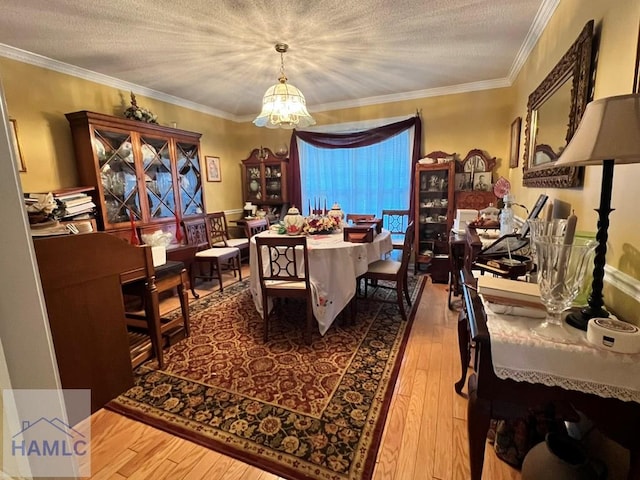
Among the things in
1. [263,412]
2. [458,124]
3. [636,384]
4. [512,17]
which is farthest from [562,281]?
[458,124]

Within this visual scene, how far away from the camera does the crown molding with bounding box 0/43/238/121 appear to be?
8.58 feet

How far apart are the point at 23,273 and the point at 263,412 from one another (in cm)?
130

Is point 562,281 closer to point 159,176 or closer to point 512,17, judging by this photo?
point 512,17

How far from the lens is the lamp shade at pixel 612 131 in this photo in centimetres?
79

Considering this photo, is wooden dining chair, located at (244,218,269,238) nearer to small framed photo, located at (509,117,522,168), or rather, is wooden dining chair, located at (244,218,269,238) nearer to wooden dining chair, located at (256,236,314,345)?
wooden dining chair, located at (256,236,314,345)

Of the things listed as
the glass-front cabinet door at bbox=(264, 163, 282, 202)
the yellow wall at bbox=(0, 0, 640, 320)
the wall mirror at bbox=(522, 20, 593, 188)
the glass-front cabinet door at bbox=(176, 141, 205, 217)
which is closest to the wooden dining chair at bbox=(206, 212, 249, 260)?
the glass-front cabinet door at bbox=(176, 141, 205, 217)

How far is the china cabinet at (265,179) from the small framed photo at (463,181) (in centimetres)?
261

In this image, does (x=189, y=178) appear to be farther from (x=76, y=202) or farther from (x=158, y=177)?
(x=76, y=202)

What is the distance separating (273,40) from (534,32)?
7.12 feet

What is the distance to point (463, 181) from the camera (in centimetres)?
397

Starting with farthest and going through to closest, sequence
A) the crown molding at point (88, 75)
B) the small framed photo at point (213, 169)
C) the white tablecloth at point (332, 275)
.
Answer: the small framed photo at point (213, 169), the crown molding at point (88, 75), the white tablecloth at point (332, 275)

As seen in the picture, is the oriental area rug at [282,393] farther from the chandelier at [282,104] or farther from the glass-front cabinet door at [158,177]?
the chandelier at [282,104]

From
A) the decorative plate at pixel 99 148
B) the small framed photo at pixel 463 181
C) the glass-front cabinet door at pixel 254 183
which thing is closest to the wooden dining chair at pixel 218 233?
the glass-front cabinet door at pixel 254 183

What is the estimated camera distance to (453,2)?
2.07m
